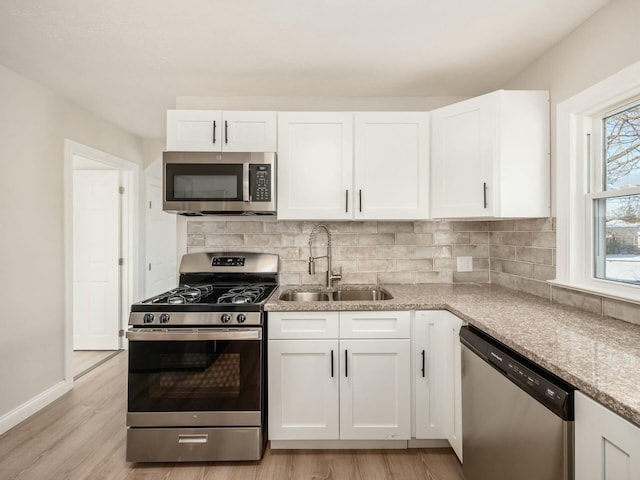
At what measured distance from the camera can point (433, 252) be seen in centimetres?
270

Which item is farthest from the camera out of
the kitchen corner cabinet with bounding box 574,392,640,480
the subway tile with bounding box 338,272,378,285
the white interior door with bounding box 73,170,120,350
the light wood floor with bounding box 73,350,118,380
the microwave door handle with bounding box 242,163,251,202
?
the white interior door with bounding box 73,170,120,350

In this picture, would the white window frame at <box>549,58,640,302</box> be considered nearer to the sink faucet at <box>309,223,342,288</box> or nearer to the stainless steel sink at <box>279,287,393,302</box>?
the stainless steel sink at <box>279,287,393,302</box>

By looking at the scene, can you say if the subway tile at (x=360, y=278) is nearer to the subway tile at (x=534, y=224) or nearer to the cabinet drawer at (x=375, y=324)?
the cabinet drawer at (x=375, y=324)

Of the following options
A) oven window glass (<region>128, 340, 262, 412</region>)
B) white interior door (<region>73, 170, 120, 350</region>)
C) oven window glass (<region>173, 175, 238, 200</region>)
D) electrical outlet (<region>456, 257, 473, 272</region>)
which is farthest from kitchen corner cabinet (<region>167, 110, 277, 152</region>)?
white interior door (<region>73, 170, 120, 350</region>)

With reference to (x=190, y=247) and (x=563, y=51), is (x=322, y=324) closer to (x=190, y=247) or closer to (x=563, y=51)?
(x=190, y=247)

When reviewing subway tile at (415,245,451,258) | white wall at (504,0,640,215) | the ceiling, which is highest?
the ceiling

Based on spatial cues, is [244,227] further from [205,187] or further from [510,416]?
[510,416]

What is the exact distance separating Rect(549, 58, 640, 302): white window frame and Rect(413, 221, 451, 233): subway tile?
834 mm

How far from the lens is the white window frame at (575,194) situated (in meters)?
1.79

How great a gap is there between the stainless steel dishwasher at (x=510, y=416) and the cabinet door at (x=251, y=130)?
169cm

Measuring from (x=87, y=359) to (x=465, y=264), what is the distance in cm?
375

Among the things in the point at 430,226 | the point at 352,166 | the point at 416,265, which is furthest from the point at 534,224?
the point at 352,166

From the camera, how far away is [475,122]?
2090mm

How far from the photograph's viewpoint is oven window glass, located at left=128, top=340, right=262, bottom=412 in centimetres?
188
